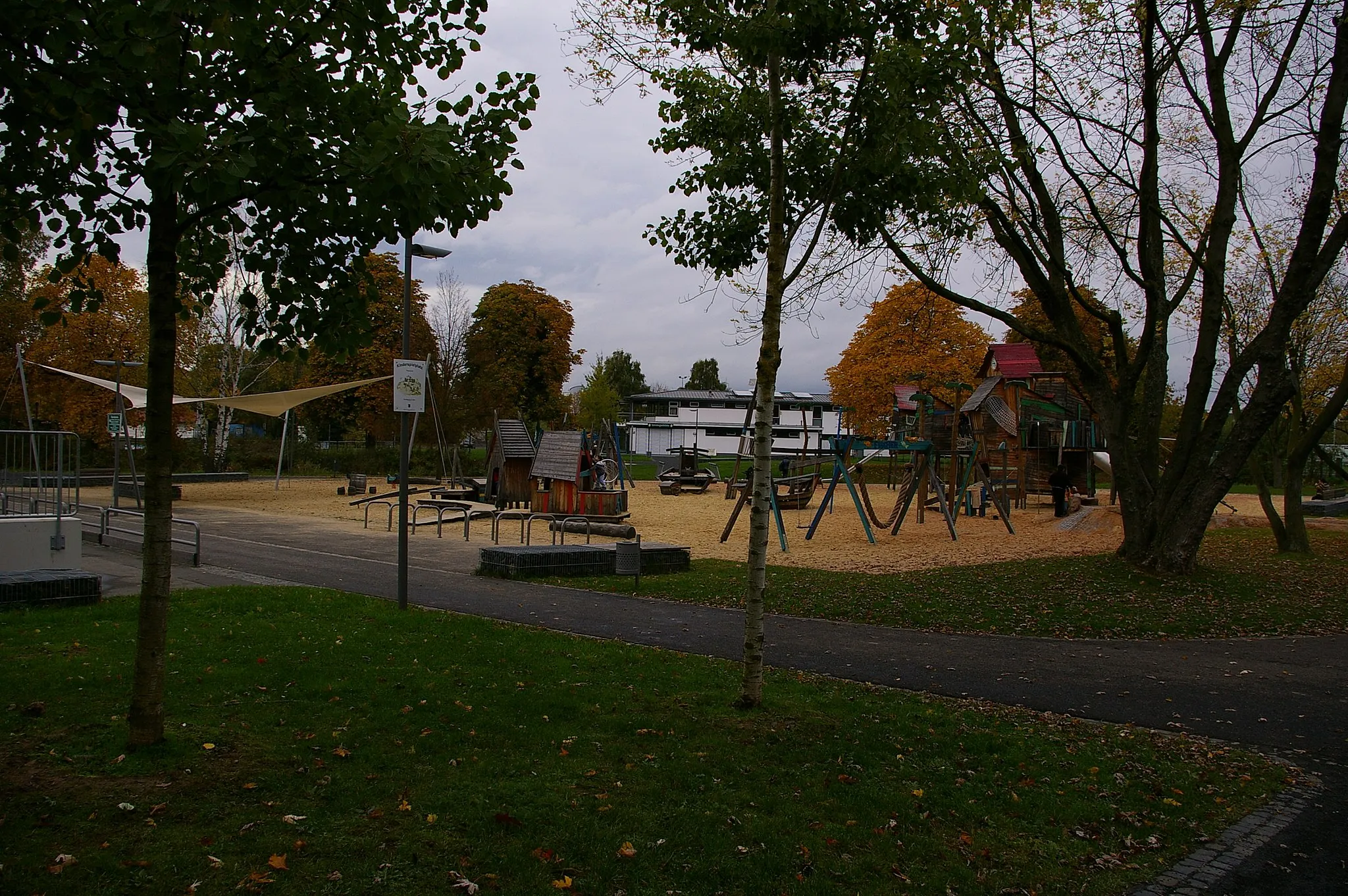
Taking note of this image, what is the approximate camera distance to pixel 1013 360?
33.7 metres

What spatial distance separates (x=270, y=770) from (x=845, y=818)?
273cm

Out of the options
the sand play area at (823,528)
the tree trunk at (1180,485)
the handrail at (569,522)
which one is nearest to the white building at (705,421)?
the sand play area at (823,528)

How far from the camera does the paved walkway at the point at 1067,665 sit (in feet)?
15.4

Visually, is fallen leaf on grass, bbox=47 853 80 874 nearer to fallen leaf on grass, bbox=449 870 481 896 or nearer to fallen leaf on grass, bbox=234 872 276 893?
fallen leaf on grass, bbox=234 872 276 893

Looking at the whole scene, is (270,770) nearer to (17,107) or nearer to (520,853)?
(520,853)

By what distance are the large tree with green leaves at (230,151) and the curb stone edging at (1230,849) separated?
14.1 feet

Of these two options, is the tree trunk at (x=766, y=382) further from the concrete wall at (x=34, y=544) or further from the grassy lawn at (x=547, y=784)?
the concrete wall at (x=34, y=544)

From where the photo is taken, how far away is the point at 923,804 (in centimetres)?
455

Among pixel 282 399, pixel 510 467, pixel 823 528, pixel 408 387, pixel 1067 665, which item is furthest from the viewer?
pixel 510 467

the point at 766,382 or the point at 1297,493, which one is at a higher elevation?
the point at 766,382

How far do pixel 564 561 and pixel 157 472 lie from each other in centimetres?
864

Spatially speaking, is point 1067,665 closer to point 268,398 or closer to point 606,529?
point 606,529

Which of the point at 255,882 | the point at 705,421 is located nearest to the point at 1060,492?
the point at 255,882

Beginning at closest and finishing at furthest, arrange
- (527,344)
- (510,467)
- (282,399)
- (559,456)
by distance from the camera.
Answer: (559,456), (282,399), (510,467), (527,344)
